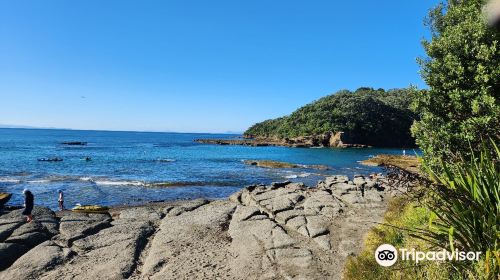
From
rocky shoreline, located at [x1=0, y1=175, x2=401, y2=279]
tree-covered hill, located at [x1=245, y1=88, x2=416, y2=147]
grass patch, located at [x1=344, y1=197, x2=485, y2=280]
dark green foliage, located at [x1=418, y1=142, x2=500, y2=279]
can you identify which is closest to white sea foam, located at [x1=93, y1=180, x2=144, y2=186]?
rocky shoreline, located at [x1=0, y1=175, x2=401, y2=279]

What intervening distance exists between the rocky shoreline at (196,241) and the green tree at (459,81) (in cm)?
392

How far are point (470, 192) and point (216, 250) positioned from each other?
9.43m

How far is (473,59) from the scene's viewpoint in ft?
46.8

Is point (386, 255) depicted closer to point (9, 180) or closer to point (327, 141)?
point (9, 180)

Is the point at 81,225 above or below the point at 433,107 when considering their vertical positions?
below

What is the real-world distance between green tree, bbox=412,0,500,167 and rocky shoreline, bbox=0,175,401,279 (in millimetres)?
3917

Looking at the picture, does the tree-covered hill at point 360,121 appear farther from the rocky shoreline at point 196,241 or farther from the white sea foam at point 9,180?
the rocky shoreline at point 196,241

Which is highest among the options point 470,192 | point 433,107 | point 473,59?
point 473,59

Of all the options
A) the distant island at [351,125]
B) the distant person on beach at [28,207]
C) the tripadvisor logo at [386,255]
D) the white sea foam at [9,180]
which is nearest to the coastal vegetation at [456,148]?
the tripadvisor logo at [386,255]

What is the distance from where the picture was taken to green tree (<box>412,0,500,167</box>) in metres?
13.2

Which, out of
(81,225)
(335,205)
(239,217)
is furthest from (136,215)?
(335,205)

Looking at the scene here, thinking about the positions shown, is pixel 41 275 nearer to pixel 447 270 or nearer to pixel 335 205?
pixel 447 270

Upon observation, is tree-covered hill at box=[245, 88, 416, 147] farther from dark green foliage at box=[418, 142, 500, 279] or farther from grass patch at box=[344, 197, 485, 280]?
dark green foliage at box=[418, 142, 500, 279]

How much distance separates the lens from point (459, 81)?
1430 cm
